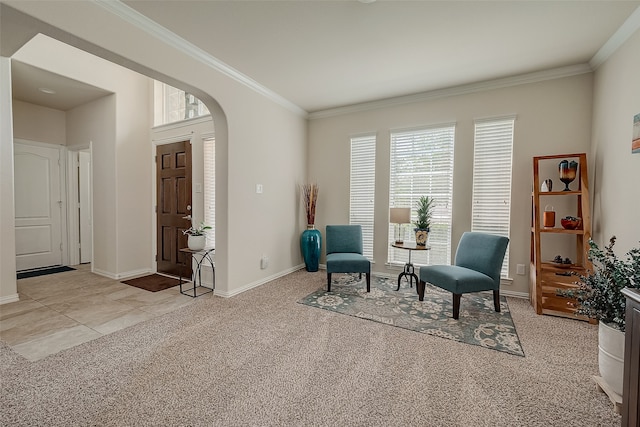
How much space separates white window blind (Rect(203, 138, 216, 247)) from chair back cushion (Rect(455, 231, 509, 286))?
3399 mm

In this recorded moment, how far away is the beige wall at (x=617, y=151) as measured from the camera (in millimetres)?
2306

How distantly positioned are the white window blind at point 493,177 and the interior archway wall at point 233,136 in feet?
9.06

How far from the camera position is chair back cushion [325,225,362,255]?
399 centimetres

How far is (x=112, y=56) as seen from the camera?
2.20 metres

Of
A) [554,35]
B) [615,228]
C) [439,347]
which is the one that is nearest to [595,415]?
[439,347]

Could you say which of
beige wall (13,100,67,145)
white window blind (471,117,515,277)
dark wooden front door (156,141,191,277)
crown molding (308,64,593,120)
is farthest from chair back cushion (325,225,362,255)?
beige wall (13,100,67,145)

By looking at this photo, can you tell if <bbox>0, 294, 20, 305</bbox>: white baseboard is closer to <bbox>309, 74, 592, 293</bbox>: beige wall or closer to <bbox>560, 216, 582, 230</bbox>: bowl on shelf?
<bbox>309, 74, 592, 293</bbox>: beige wall

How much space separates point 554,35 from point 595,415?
3095mm

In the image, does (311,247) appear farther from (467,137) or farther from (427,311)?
(467,137)

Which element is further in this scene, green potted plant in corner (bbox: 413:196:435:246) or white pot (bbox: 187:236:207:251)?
green potted plant in corner (bbox: 413:196:435:246)

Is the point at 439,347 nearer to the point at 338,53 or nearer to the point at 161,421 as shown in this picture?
the point at 161,421

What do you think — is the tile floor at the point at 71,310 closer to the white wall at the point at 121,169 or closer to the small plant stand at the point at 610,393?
the white wall at the point at 121,169

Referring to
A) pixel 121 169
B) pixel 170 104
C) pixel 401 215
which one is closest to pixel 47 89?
pixel 121 169

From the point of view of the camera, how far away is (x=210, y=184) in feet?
13.0
